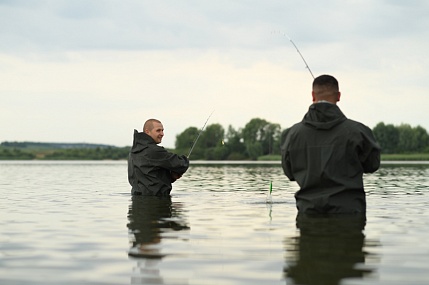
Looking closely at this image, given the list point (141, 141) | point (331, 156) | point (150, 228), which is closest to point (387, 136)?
point (141, 141)

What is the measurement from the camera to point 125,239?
8648mm

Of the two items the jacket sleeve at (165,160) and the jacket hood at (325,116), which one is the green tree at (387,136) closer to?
the jacket sleeve at (165,160)

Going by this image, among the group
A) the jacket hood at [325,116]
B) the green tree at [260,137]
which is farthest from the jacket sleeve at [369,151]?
the green tree at [260,137]

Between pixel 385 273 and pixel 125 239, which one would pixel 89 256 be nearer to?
pixel 125 239

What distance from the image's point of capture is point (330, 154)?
8828mm

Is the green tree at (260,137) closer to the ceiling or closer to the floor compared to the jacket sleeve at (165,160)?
closer to the ceiling

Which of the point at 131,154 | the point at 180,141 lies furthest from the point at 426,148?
the point at 131,154

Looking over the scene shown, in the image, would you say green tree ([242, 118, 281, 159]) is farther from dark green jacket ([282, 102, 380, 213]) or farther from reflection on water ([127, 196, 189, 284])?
dark green jacket ([282, 102, 380, 213])

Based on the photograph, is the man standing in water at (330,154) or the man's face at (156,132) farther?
the man's face at (156,132)

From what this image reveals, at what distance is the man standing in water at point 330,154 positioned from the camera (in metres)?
8.85

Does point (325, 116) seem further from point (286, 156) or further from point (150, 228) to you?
point (150, 228)

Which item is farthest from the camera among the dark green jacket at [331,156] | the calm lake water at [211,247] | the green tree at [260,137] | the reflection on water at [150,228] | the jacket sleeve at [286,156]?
the green tree at [260,137]

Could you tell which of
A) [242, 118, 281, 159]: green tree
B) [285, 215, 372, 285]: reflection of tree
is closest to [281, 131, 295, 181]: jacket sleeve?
[285, 215, 372, 285]: reflection of tree

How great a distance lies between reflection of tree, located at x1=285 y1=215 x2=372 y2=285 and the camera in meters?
6.02
